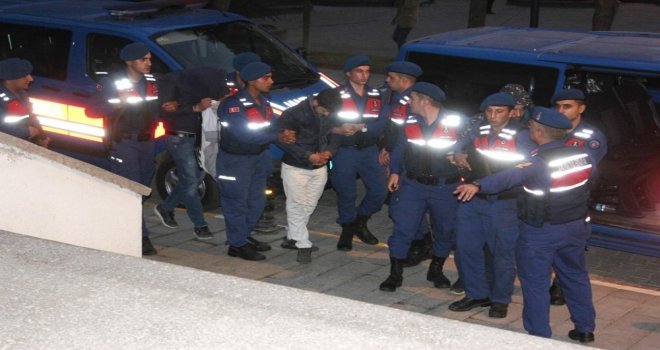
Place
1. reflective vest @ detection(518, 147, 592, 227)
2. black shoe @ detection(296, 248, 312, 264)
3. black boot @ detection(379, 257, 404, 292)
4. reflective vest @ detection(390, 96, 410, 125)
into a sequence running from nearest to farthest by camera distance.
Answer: reflective vest @ detection(518, 147, 592, 227) → black boot @ detection(379, 257, 404, 292) → reflective vest @ detection(390, 96, 410, 125) → black shoe @ detection(296, 248, 312, 264)

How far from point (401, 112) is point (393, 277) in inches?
49.6

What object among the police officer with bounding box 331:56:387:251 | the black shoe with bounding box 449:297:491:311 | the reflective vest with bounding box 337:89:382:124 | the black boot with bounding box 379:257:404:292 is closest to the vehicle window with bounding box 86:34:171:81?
the police officer with bounding box 331:56:387:251

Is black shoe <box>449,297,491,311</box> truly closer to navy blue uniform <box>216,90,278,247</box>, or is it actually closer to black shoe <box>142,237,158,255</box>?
navy blue uniform <box>216,90,278,247</box>

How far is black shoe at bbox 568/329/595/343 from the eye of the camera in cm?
704

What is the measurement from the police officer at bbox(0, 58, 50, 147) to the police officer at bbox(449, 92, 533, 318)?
3.26 m

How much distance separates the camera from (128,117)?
8.55 meters

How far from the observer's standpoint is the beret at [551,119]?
6.72 metres

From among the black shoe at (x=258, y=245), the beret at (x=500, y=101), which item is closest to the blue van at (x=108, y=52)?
the black shoe at (x=258, y=245)

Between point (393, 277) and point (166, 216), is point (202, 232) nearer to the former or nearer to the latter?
point (166, 216)

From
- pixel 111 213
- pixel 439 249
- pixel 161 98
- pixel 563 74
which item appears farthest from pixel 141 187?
pixel 563 74

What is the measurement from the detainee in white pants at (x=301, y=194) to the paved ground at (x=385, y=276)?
0.27 m

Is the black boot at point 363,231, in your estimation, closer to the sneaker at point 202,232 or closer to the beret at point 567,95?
the sneaker at point 202,232

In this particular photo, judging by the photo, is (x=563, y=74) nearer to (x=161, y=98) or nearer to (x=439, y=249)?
(x=439, y=249)

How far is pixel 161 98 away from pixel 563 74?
318 centimetres
